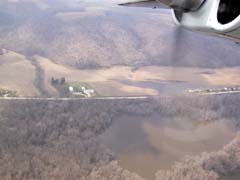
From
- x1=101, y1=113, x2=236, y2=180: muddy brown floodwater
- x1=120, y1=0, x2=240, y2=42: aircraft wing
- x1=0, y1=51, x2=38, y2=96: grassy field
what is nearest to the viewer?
x1=120, y1=0, x2=240, y2=42: aircraft wing

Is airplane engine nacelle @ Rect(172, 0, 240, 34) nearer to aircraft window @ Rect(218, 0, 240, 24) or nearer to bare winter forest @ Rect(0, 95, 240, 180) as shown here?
aircraft window @ Rect(218, 0, 240, 24)

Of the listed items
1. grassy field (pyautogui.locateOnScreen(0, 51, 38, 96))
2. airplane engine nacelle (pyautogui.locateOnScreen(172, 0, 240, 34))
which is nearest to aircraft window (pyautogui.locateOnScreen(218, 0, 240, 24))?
airplane engine nacelle (pyautogui.locateOnScreen(172, 0, 240, 34))

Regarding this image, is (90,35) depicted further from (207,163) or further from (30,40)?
(207,163)

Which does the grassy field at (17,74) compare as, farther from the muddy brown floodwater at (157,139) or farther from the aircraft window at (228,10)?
the aircraft window at (228,10)

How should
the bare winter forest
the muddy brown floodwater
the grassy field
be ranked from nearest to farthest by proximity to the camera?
the bare winter forest → the muddy brown floodwater → the grassy field

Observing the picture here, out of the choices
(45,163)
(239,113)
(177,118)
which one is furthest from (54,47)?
(45,163)

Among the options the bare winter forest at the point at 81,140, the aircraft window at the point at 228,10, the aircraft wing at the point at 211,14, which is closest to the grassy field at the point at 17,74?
the bare winter forest at the point at 81,140

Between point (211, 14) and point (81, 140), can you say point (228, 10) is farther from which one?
point (81, 140)
